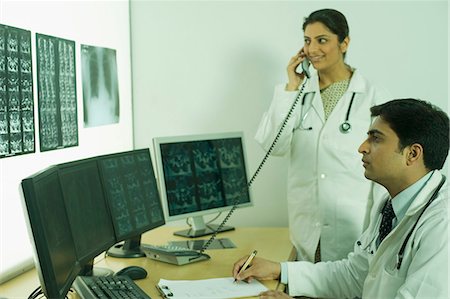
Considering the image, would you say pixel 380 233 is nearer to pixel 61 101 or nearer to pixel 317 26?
pixel 317 26

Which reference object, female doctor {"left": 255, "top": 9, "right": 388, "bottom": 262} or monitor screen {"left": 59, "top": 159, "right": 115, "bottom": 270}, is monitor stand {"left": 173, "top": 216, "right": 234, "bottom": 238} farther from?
monitor screen {"left": 59, "top": 159, "right": 115, "bottom": 270}

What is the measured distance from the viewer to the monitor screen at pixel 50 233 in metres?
1.48

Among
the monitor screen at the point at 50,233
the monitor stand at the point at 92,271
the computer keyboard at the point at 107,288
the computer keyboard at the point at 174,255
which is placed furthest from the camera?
the computer keyboard at the point at 174,255

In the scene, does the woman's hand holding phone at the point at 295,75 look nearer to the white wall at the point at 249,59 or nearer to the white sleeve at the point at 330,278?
the white wall at the point at 249,59

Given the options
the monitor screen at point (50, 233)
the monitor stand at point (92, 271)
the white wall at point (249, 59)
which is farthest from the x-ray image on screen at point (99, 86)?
the monitor screen at point (50, 233)

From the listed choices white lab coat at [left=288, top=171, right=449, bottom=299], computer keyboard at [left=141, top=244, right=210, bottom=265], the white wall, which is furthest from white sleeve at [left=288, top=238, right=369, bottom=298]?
the white wall

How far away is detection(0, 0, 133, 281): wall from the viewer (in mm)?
2225

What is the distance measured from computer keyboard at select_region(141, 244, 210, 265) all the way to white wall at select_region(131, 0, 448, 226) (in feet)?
3.10

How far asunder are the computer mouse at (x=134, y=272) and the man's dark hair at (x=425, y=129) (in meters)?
0.96

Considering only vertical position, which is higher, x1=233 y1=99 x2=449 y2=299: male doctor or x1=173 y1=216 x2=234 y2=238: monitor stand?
x1=233 y1=99 x2=449 y2=299: male doctor

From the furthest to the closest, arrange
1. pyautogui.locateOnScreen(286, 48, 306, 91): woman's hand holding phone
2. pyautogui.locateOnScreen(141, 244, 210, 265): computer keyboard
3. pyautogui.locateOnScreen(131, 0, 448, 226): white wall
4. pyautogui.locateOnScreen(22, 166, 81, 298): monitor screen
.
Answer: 1. pyautogui.locateOnScreen(131, 0, 448, 226): white wall
2. pyautogui.locateOnScreen(286, 48, 306, 91): woman's hand holding phone
3. pyautogui.locateOnScreen(141, 244, 210, 265): computer keyboard
4. pyautogui.locateOnScreen(22, 166, 81, 298): monitor screen

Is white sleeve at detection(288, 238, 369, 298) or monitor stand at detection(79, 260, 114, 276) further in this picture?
white sleeve at detection(288, 238, 369, 298)

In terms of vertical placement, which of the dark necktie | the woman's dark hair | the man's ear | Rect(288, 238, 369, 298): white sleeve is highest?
the woman's dark hair

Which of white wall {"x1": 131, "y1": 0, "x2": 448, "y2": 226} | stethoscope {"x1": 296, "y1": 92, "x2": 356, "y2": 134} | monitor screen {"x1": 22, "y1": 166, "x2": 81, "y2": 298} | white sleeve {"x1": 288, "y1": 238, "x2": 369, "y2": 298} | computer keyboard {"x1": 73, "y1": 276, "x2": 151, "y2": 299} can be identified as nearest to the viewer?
monitor screen {"x1": 22, "y1": 166, "x2": 81, "y2": 298}
